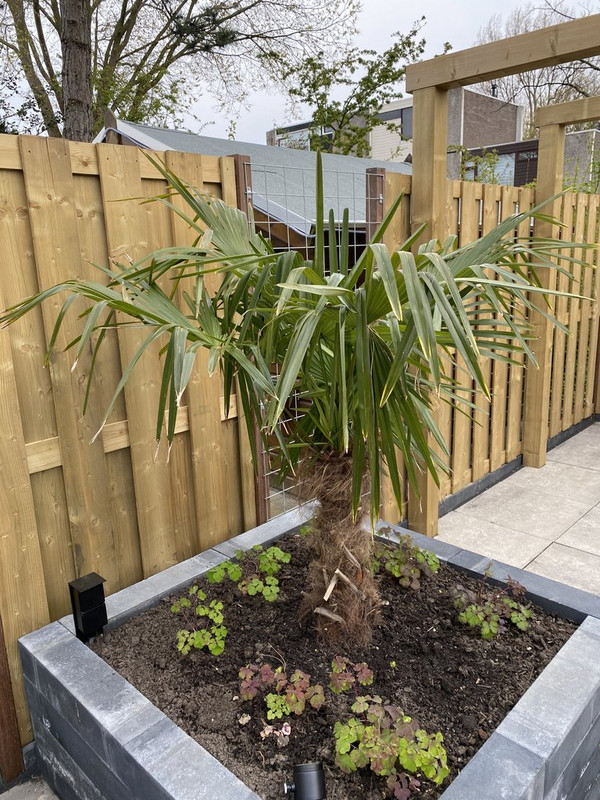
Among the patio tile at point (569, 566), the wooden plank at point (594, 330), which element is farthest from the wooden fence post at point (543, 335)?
the patio tile at point (569, 566)

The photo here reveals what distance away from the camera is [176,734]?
57.3 inches

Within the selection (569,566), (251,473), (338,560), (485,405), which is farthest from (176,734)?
(485,405)

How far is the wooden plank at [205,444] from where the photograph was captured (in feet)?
7.30

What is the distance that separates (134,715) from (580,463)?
377 cm

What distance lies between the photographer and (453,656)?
1.83 m

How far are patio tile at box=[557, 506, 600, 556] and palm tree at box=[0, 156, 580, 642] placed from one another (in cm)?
174

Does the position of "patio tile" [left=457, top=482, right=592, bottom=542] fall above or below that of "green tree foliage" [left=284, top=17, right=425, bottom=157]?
below

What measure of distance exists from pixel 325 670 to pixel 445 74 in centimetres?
247

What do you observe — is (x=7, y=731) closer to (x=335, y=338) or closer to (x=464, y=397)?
(x=335, y=338)

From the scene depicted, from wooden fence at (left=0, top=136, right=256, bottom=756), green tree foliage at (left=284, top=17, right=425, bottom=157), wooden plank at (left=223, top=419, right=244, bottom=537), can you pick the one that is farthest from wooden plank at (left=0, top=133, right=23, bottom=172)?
green tree foliage at (left=284, top=17, right=425, bottom=157)

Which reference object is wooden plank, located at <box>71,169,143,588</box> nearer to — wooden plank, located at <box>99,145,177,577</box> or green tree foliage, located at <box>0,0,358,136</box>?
wooden plank, located at <box>99,145,177,577</box>

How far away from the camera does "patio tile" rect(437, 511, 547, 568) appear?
3074 mm

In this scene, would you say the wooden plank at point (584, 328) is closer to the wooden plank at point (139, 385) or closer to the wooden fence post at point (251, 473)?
the wooden fence post at point (251, 473)

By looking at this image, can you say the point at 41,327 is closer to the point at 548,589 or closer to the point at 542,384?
the point at 548,589
